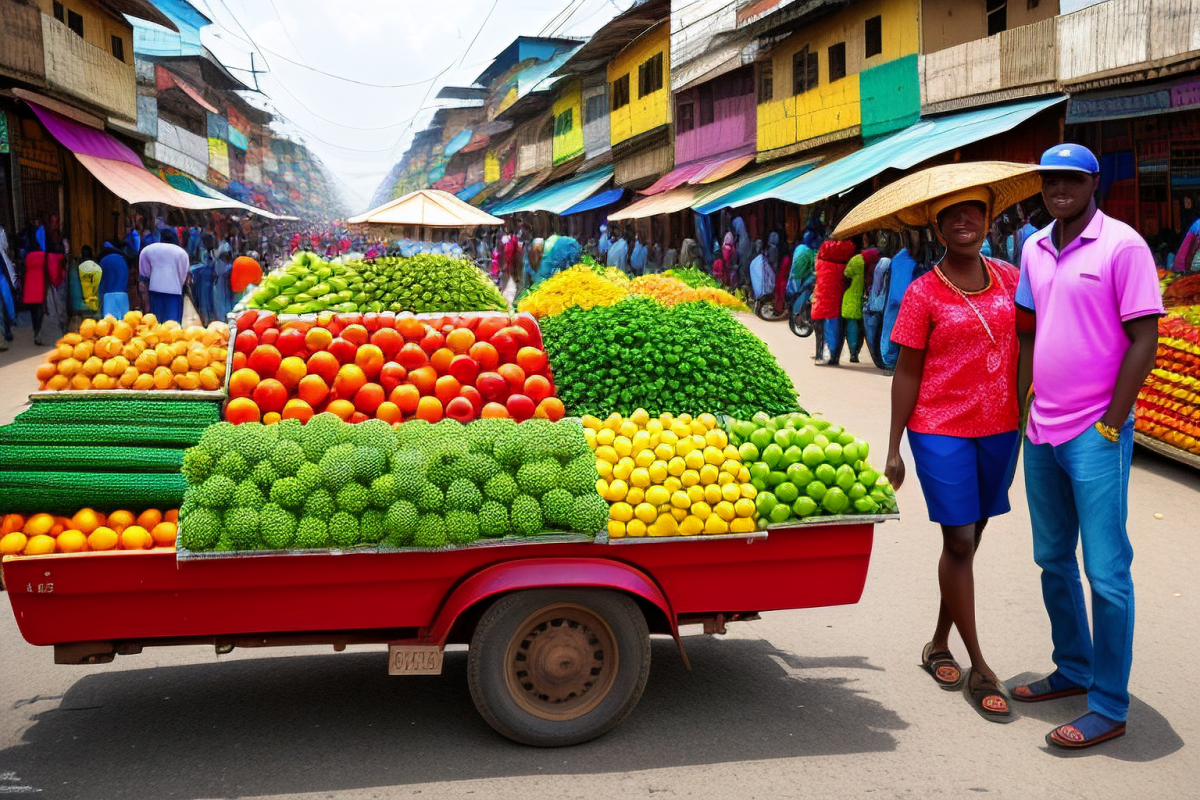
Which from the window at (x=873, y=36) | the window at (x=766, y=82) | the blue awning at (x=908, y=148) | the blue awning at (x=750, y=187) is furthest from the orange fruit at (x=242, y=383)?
the window at (x=766, y=82)

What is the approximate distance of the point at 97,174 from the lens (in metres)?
20.6

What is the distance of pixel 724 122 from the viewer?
28.6 meters

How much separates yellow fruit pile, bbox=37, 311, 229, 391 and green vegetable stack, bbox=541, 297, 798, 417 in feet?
5.48

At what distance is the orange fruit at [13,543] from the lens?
137 inches

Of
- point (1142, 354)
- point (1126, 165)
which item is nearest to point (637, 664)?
point (1142, 354)

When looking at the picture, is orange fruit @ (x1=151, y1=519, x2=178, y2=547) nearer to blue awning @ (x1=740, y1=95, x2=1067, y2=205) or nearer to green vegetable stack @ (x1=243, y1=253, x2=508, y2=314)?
green vegetable stack @ (x1=243, y1=253, x2=508, y2=314)

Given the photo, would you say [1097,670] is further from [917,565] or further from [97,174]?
[97,174]

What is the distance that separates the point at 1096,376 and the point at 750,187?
66.3ft

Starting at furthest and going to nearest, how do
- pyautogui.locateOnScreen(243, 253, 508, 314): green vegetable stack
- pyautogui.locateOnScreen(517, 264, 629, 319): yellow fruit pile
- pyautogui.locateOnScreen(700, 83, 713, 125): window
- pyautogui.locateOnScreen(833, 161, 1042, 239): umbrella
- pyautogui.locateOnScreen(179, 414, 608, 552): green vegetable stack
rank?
pyautogui.locateOnScreen(700, 83, 713, 125): window
pyautogui.locateOnScreen(517, 264, 629, 319): yellow fruit pile
pyautogui.locateOnScreen(243, 253, 508, 314): green vegetable stack
pyautogui.locateOnScreen(833, 161, 1042, 239): umbrella
pyautogui.locateOnScreen(179, 414, 608, 552): green vegetable stack

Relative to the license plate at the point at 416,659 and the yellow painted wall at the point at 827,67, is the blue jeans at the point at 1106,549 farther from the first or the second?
the yellow painted wall at the point at 827,67

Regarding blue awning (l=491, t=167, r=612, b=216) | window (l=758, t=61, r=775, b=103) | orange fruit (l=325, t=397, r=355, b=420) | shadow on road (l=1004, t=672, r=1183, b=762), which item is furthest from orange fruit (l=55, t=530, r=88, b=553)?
blue awning (l=491, t=167, r=612, b=216)

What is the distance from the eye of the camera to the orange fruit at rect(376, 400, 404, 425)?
178 inches

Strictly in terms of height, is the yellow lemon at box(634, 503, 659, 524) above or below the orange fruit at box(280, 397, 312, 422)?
below

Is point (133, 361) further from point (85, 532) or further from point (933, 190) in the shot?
point (933, 190)
